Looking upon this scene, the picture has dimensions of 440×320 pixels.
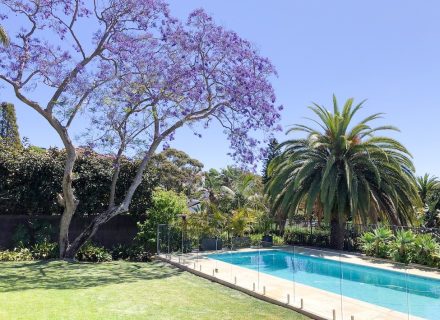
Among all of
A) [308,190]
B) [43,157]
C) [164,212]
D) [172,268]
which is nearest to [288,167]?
[308,190]

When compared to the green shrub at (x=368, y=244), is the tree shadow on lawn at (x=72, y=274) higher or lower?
lower

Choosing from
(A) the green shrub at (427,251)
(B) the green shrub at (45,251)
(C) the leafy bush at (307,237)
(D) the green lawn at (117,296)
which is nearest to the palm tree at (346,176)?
(C) the leafy bush at (307,237)

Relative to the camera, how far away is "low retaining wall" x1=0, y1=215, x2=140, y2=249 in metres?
16.9

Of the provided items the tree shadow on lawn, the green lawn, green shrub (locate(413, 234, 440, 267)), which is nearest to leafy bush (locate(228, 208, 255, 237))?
the tree shadow on lawn

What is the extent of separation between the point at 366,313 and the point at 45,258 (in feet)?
40.6

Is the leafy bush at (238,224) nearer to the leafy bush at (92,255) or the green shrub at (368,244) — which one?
the green shrub at (368,244)

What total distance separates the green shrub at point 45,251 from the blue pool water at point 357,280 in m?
7.06

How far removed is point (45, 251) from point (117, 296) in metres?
7.67

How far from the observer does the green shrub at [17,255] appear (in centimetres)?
1524

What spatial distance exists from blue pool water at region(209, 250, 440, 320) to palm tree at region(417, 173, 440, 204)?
798 inches

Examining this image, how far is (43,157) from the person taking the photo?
56.4ft

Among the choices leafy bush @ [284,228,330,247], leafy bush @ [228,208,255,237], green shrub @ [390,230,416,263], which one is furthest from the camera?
leafy bush @ [284,228,330,247]

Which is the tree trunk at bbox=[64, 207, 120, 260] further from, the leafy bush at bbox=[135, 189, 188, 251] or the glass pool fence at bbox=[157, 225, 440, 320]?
the glass pool fence at bbox=[157, 225, 440, 320]

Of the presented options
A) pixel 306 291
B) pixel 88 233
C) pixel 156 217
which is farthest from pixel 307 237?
pixel 306 291
